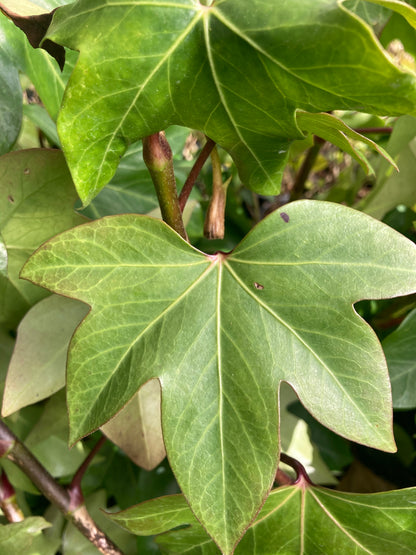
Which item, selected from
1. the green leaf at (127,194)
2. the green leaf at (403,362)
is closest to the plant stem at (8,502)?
the green leaf at (127,194)

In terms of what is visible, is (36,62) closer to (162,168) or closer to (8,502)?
(162,168)

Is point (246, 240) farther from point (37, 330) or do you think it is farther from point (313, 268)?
point (37, 330)

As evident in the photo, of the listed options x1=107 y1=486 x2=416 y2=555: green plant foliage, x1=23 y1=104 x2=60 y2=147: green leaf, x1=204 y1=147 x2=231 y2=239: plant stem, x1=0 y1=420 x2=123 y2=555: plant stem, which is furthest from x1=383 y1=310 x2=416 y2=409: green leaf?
x1=23 y1=104 x2=60 y2=147: green leaf

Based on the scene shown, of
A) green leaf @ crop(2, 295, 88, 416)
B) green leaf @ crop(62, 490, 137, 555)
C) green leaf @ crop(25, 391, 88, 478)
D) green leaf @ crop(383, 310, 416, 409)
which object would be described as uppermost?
green leaf @ crop(383, 310, 416, 409)

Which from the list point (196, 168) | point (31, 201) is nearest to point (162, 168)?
point (196, 168)

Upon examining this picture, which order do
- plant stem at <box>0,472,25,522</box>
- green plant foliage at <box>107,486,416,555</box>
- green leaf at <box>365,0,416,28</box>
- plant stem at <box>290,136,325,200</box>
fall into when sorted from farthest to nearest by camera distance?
1. plant stem at <box>290,136,325,200</box>
2. plant stem at <box>0,472,25,522</box>
3. green plant foliage at <box>107,486,416,555</box>
4. green leaf at <box>365,0,416,28</box>

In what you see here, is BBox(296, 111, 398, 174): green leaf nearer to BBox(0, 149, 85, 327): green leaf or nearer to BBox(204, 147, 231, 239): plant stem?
BBox(204, 147, 231, 239): plant stem

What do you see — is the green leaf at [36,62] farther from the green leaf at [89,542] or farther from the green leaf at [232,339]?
the green leaf at [89,542]

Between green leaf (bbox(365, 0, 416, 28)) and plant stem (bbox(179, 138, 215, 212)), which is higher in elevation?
green leaf (bbox(365, 0, 416, 28))
